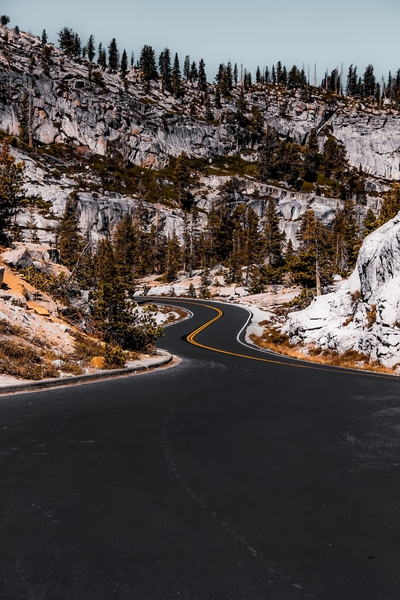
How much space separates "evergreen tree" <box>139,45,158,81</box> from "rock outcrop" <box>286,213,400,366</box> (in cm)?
18566

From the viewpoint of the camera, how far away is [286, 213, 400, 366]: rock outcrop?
19673 mm

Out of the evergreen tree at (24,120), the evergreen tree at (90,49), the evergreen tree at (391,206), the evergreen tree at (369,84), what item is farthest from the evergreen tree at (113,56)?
the evergreen tree at (391,206)

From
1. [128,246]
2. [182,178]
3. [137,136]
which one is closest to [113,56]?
[137,136]

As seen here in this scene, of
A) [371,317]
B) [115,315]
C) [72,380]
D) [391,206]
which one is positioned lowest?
[72,380]

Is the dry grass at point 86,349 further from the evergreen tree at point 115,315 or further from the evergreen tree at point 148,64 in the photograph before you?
the evergreen tree at point 148,64

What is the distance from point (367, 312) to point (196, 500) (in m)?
20.4

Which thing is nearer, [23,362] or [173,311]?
[23,362]

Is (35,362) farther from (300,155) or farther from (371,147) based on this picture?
(371,147)

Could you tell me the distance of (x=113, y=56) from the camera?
185m

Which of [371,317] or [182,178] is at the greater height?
[182,178]

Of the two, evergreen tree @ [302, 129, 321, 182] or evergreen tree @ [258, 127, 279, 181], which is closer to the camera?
evergreen tree @ [258, 127, 279, 181]

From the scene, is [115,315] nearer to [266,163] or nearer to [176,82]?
[266,163]

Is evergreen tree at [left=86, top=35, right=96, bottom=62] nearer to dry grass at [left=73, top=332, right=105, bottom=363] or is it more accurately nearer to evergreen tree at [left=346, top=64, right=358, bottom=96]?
evergreen tree at [left=346, top=64, right=358, bottom=96]

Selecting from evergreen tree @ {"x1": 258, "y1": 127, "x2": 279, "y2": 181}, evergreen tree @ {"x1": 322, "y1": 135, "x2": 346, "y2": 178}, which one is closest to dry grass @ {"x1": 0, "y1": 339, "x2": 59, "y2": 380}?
evergreen tree @ {"x1": 258, "y1": 127, "x2": 279, "y2": 181}
